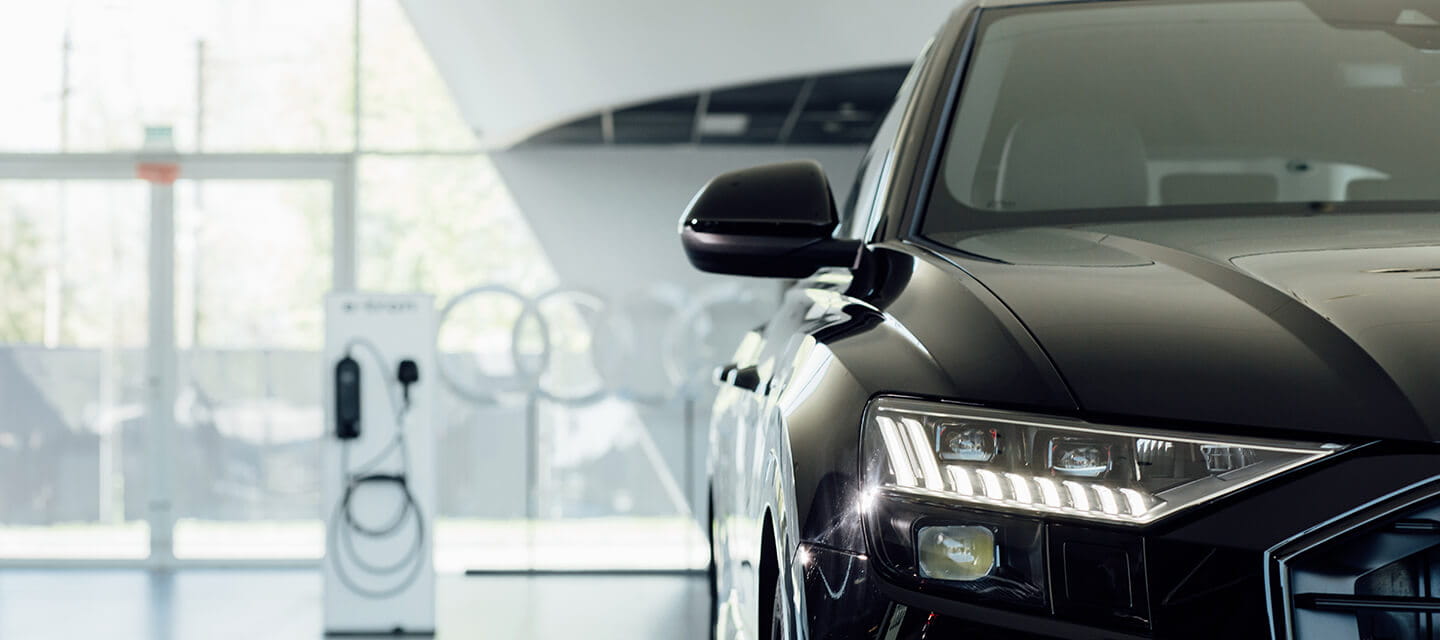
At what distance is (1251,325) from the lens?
0.93 metres

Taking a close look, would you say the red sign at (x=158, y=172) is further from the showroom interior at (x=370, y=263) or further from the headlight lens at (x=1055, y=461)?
the headlight lens at (x=1055, y=461)

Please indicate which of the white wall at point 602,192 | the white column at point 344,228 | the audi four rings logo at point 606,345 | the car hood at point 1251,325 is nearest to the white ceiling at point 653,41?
the audi four rings logo at point 606,345

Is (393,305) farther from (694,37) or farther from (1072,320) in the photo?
(1072,320)

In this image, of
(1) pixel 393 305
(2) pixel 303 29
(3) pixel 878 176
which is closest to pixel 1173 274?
(3) pixel 878 176

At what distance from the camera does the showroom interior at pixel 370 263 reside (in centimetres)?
700

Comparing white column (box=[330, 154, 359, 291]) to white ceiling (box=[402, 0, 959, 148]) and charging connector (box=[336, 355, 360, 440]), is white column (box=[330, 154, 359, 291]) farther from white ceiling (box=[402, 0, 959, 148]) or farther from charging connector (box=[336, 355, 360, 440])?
charging connector (box=[336, 355, 360, 440])

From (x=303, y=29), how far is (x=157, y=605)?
5004mm

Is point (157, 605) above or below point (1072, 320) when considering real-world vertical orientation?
below

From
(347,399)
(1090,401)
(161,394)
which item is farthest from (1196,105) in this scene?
(161,394)

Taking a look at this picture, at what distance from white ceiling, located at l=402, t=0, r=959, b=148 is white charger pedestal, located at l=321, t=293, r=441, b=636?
223 centimetres

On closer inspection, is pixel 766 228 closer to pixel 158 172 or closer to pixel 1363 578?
pixel 1363 578

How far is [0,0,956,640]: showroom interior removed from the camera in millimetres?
7000

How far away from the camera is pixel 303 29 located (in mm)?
9586

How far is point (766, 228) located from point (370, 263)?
844cm
